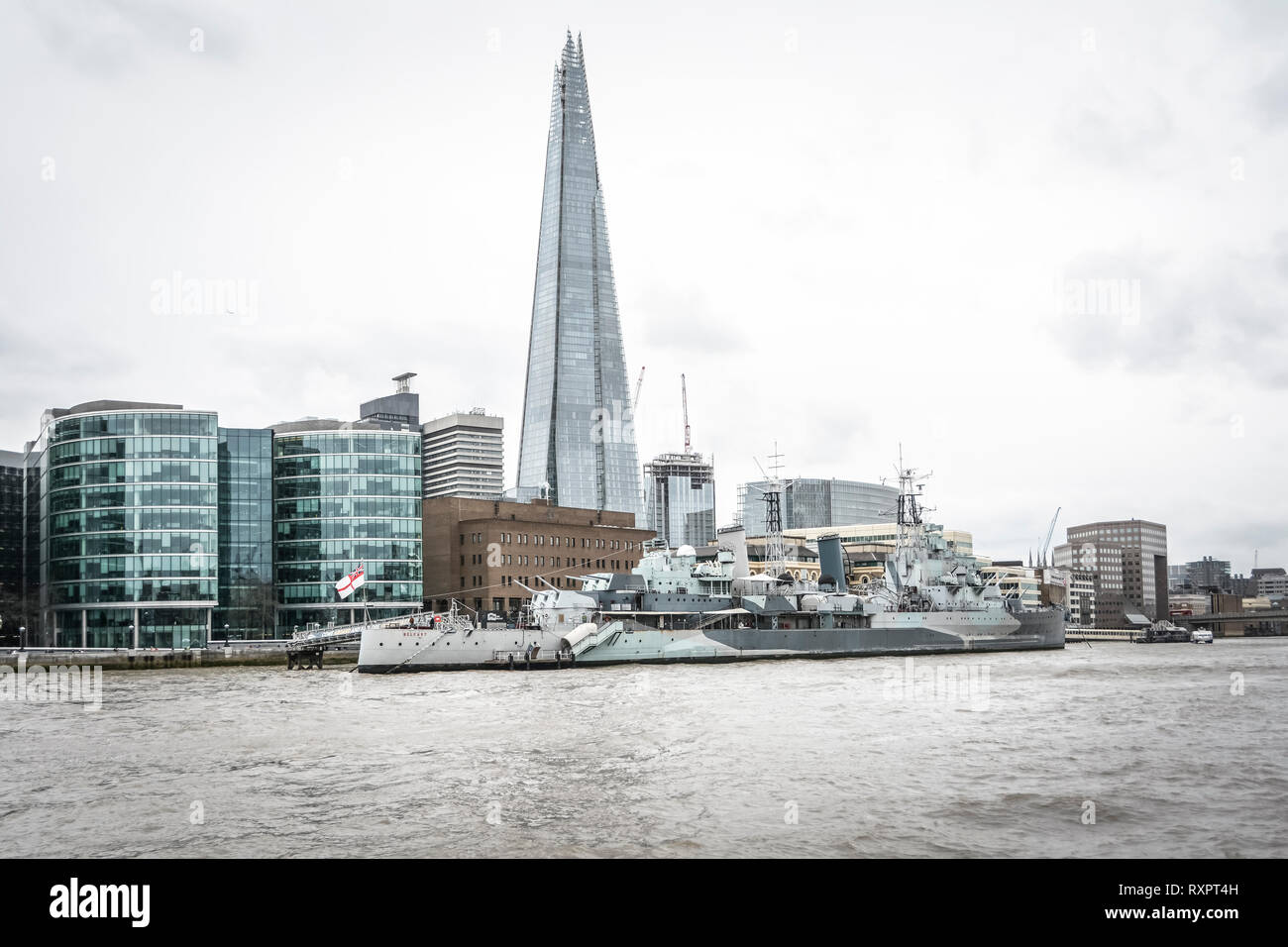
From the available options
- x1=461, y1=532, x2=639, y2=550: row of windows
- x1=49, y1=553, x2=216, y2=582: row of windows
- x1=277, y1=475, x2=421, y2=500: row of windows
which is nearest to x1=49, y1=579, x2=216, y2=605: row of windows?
x1=49, y1=553, x2=216, y2=582: row of windows

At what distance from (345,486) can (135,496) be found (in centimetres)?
2263

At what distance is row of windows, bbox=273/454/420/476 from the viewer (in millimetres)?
121812

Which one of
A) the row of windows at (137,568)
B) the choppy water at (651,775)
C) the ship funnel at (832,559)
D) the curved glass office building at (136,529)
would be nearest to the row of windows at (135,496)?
the curved glass office building at (136,529)

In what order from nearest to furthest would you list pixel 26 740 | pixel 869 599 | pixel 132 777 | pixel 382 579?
pixel 132 777, pixel 26 740, pixel 869 599, pixel 382 579

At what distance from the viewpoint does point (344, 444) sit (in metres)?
122

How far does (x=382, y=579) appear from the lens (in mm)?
120188

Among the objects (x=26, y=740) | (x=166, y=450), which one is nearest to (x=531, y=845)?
(x=26, y=740)

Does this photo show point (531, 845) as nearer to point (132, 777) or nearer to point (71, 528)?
point (132, 777)

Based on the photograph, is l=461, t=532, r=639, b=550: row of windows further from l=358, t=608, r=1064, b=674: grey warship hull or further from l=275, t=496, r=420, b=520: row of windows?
l=358, t=608, r=1064, b=674: grey warship hull

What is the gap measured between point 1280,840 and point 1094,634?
190094mm

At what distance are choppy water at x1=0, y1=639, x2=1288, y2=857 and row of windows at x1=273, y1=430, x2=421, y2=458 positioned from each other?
7239cm

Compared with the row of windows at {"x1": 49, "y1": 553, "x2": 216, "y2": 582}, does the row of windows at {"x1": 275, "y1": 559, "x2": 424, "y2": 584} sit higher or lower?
lower

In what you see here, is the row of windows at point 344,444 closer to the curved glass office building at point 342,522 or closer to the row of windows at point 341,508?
the curved glass office building at point 342,522

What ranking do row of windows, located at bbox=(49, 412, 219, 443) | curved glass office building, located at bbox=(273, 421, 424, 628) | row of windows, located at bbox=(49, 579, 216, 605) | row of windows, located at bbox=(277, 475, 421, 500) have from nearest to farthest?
row of windows, located at bbox=(49, 579, 216, 605)
row of windows, located at bbox=(49, 412, 219, 443)
curved glass office building, located at bbox=(273, 421, 424, 628)
row of windows, located at bbox=(277, 475, 421, 500)
